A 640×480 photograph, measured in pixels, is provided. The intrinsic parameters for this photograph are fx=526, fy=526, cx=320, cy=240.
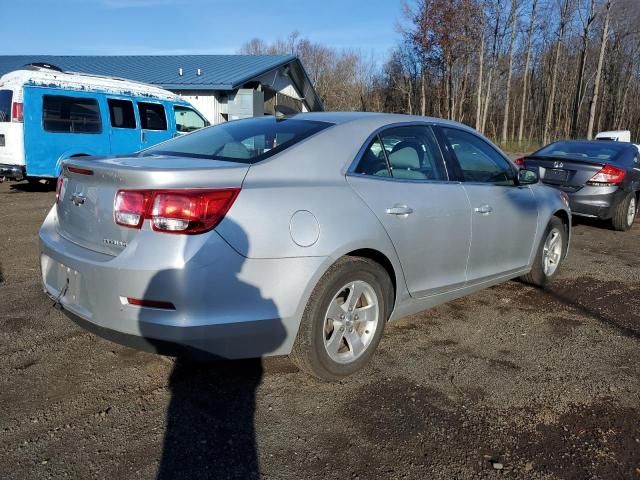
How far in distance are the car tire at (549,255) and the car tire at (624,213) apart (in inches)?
129

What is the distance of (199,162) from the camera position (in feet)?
9.33

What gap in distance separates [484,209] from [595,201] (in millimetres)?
4626

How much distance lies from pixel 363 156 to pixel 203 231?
122cm

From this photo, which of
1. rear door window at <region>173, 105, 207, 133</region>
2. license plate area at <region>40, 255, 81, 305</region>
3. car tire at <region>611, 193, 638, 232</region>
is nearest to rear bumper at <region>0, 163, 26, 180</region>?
rear door window at <region>173, 105, 207, 133</region>

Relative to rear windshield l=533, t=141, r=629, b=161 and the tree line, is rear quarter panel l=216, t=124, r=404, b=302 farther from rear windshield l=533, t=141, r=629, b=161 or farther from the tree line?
the tree line

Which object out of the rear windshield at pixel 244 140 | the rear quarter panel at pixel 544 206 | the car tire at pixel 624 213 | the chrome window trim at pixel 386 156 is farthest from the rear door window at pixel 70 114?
the car tire at pixel 624 213

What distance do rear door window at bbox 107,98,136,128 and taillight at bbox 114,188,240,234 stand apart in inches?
374

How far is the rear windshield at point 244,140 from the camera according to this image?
10.0 feet

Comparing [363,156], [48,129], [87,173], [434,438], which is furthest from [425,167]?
[48,129]

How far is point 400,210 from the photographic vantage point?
128 inches

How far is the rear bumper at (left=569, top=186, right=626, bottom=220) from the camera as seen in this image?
25.0 feet

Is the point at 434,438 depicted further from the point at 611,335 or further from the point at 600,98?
the point at 600,98

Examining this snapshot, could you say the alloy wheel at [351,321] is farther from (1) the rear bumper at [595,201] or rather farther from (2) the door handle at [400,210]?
(1) the rear bumper at [595,201]

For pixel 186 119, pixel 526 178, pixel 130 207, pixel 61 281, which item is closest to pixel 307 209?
pixel 130 207
